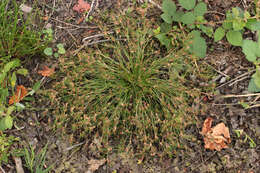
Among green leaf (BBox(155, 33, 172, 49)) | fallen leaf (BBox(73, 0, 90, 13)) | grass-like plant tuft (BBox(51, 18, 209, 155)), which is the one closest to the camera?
grass-like plant tuft (BBox(51, 18, 209, 155))

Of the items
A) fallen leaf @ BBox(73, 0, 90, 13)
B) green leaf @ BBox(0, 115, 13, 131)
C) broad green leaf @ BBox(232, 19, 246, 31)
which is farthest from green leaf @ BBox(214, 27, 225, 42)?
green leaf @ BBox(0, 115, 13, 131)

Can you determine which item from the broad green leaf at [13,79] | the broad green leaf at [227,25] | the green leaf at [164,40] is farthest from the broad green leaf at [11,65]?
the broad green leaf at [227,25]

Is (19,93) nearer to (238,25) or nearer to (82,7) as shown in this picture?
(82,7)

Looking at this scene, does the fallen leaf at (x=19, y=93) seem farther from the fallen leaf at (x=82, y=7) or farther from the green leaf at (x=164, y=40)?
the green leaf at (x=164, y=40)

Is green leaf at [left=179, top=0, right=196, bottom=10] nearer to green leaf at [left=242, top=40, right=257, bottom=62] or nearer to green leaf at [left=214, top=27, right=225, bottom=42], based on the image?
green leaf at [left=214, top=27, right=225, bottom=42]

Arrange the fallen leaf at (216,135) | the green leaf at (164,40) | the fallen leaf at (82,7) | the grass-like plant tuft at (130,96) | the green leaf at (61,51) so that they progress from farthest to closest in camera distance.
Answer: the fallen leaf at (82,7) < the green leaf at (61,51) < the green leaf at (164,40) < the fallen leaf at (216,135) < the grass-like plant tuft at (130,96)

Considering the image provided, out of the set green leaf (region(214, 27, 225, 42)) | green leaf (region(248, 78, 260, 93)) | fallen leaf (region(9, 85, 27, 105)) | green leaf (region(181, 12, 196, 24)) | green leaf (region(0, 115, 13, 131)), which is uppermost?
green leaf (region(181, 12, 196, 24))
